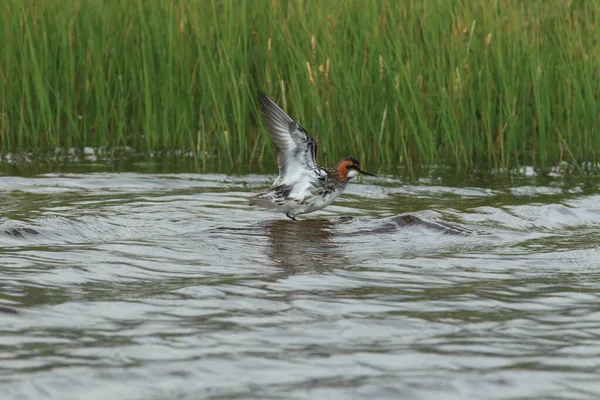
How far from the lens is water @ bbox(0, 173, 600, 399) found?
4.22 metres

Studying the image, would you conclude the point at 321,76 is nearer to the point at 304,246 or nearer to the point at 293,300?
the point at 304,246

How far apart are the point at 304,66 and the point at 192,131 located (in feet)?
5.09

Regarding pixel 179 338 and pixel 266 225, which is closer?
pixel 179 338

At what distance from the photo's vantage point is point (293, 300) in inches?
219

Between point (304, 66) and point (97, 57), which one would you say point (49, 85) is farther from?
point (304, 66)

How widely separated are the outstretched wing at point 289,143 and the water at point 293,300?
46 centimetres

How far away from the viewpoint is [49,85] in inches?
442

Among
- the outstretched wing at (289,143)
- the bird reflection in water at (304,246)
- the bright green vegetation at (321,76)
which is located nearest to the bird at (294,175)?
the outstretched wing at (289,143)

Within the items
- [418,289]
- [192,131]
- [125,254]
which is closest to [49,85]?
[192,131]

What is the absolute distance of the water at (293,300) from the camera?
4.22 meters

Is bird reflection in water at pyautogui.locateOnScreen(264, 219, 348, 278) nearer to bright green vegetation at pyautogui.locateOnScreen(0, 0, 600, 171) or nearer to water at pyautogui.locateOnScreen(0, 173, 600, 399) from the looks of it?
water at pyautogui.locateOnScreen(0, 173, 600, 399)

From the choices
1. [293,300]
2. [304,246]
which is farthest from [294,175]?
[293,300]

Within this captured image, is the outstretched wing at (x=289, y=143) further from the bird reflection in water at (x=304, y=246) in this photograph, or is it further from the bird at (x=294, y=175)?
the bird reflection in water at (x=304, y=246)

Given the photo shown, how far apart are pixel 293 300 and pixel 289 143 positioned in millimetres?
3239
